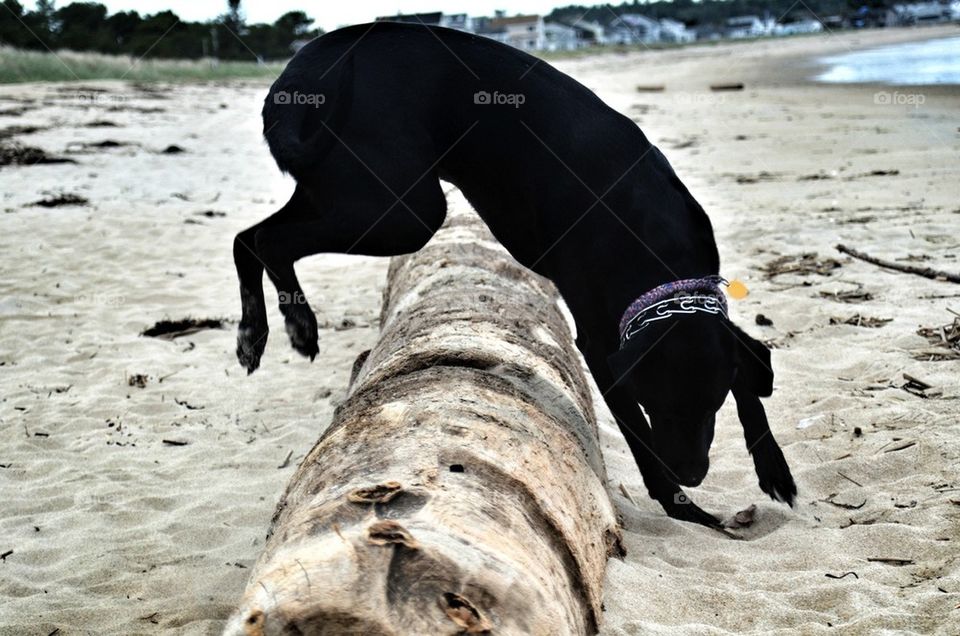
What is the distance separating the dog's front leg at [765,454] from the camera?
12.5 feet

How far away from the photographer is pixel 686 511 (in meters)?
3.80

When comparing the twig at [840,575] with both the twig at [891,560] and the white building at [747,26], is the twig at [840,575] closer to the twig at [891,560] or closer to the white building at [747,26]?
the twig at [891,560]

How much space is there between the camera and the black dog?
3402 mm

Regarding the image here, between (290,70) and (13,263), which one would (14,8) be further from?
(290,70)

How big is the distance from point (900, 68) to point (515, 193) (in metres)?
24.8

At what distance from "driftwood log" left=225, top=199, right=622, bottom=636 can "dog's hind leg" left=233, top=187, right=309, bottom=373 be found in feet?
1.60

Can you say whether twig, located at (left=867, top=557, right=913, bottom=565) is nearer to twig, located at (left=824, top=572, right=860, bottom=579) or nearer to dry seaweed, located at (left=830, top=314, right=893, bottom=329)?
twig, located at (left=824, top=572, right=860, bottom=579)

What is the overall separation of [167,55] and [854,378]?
130 ft

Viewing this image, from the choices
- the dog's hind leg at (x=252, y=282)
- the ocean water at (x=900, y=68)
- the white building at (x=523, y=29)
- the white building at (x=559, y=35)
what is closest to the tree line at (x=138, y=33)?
the ocean water at (x=900, y=68)

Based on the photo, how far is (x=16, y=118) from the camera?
46.1 feet

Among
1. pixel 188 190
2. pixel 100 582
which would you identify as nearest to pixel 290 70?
pixel 100 582

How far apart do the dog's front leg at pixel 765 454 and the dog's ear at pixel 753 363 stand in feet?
0.58

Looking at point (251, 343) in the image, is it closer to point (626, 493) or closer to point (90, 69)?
point (626, 493)

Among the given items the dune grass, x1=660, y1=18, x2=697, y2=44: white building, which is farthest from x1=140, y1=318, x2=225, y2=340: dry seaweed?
x1=660, y1=18, x2=697, y2=44: white building
